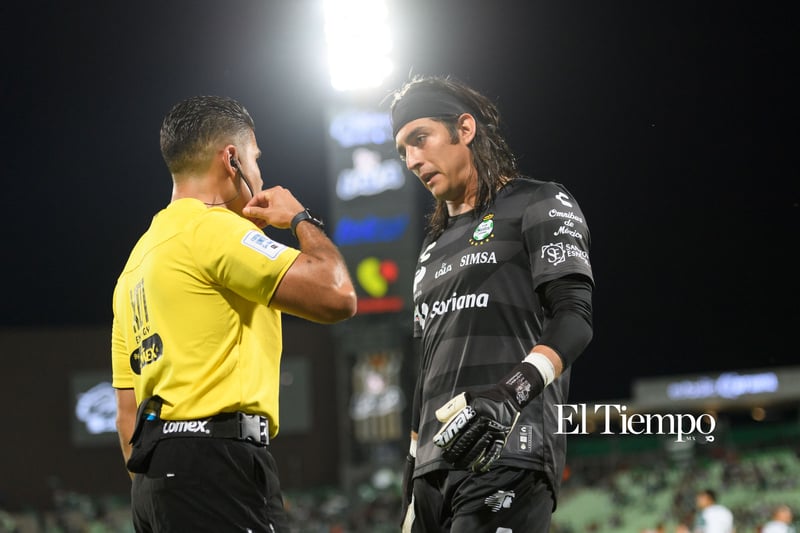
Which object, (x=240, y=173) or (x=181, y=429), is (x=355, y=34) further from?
(x=181, y=429)

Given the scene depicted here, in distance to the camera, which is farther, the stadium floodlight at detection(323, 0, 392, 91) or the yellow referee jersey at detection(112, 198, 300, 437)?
the stadium floodlight at detection(323, 0, 392, 91)

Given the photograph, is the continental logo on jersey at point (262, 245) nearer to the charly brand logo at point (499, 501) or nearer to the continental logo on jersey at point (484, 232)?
the continental logo on jersey at point (484, 232)

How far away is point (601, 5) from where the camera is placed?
10.2 m

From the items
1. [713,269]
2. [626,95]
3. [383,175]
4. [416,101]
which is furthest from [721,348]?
[416,101]

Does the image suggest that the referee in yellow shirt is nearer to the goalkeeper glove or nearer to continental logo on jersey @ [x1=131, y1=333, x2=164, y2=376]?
continental logo on jersey @ [x1=131, y1=333, x2=164, y2=376]

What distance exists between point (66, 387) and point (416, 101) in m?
33.9

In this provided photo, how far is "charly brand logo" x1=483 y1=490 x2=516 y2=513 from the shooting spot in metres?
3.00

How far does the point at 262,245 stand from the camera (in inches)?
112

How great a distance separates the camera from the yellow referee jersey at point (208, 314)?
2846 mm

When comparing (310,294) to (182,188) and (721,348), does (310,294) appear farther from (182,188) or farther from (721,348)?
(721,348)

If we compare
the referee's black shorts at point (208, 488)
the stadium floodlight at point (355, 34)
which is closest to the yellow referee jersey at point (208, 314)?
the referee's black shorts at point (208, 488)

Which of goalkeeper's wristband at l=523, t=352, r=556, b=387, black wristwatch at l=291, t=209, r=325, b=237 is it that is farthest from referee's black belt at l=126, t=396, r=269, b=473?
goalkeeper's wristband at l=523, t=352, r=556, b=387

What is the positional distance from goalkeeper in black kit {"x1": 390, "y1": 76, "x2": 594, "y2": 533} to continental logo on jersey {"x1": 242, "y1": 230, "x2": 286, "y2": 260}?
662 millimetres

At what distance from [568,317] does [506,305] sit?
0.91 ft
